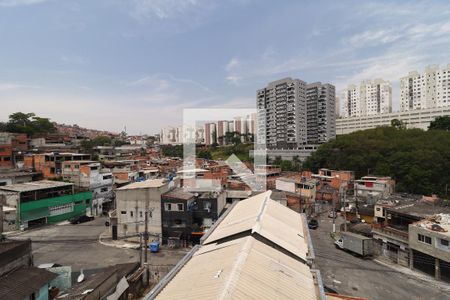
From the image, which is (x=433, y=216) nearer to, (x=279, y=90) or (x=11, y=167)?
(x=11, y=167)

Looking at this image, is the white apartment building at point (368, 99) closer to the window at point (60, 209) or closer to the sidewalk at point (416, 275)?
the sidewalk at point (416, 275)

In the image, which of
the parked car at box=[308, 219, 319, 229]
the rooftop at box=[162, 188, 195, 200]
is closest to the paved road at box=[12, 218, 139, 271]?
the rooftop at box=[162, 188, 195, 200]

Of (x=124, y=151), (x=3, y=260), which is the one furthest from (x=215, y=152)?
(x=3, y=260)

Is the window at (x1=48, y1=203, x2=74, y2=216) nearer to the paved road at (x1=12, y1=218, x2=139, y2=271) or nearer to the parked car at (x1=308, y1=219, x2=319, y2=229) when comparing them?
the paved road at (x1=12, y1=218, x2=139, y2=271)

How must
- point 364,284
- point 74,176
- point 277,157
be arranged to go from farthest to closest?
point 277,157, point 74,176, point 364,284

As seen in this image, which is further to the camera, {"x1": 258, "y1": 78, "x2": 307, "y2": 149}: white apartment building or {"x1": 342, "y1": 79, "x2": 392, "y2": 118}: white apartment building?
{"x1": 342, "y1": 79, "x2": 392, "y2": 118}: white apartment building

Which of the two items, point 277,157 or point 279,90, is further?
point 279,90

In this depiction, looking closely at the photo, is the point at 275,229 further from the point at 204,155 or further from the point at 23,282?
the point at 204,155

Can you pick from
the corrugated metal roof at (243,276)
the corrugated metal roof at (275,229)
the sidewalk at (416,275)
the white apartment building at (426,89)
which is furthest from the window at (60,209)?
the white apartment building at (426,89)
